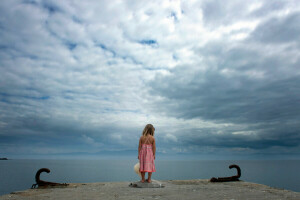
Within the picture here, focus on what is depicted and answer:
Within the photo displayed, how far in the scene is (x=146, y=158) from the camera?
12.4 m

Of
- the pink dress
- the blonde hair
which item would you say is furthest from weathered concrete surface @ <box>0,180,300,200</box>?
the blonde hair

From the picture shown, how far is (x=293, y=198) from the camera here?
784 centimetres

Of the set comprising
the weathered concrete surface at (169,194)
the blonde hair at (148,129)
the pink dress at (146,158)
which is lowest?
the weathered concrete surface at (169,194)

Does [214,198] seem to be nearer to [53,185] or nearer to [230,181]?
[230,181]

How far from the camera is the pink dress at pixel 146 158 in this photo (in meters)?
12.4

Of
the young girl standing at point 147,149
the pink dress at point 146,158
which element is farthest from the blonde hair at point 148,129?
the pink dress at point 146,158

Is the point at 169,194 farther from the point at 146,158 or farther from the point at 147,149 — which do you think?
the point at 147,149

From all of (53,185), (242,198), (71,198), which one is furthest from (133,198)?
(53,185)

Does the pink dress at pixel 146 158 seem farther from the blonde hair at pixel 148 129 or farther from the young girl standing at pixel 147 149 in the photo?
the blonde hair at pixel 148 129

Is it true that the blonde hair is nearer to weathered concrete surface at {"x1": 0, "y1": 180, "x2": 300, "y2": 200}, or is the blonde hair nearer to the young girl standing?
the young girl standing

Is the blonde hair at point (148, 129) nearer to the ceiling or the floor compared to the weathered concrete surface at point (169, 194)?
nearer to the ceiling

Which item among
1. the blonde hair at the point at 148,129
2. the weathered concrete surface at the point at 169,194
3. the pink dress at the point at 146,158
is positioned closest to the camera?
the weathered concrete surface at the point at 169,194

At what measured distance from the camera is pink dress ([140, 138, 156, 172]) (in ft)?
40.7

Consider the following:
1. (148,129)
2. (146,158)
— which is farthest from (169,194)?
(148,129)
